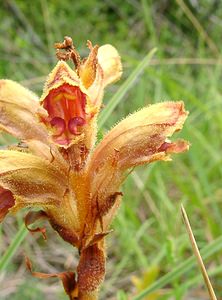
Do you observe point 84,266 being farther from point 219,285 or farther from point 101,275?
point 219,285

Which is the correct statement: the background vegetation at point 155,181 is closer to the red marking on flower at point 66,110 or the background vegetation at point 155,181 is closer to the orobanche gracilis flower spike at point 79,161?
the orobanche gracilis flower spike at point 79,161

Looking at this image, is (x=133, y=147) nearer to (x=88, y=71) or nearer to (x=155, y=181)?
(x=88, y=71)

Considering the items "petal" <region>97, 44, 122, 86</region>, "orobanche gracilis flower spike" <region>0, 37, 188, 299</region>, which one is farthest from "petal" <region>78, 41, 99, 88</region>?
"petal" <region>97, 44, 122, 86</region>

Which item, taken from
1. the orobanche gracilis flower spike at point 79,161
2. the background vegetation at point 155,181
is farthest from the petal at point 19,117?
the background vegetation at point 155,181

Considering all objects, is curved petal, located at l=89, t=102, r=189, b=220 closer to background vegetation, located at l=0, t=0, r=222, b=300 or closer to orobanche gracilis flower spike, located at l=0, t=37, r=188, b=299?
orobanche gracilis flower spike, located at l=0, t=37, r=188, b=299

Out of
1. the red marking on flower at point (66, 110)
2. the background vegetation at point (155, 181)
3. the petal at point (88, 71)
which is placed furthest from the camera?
the background vegetation at point (155, 181)
